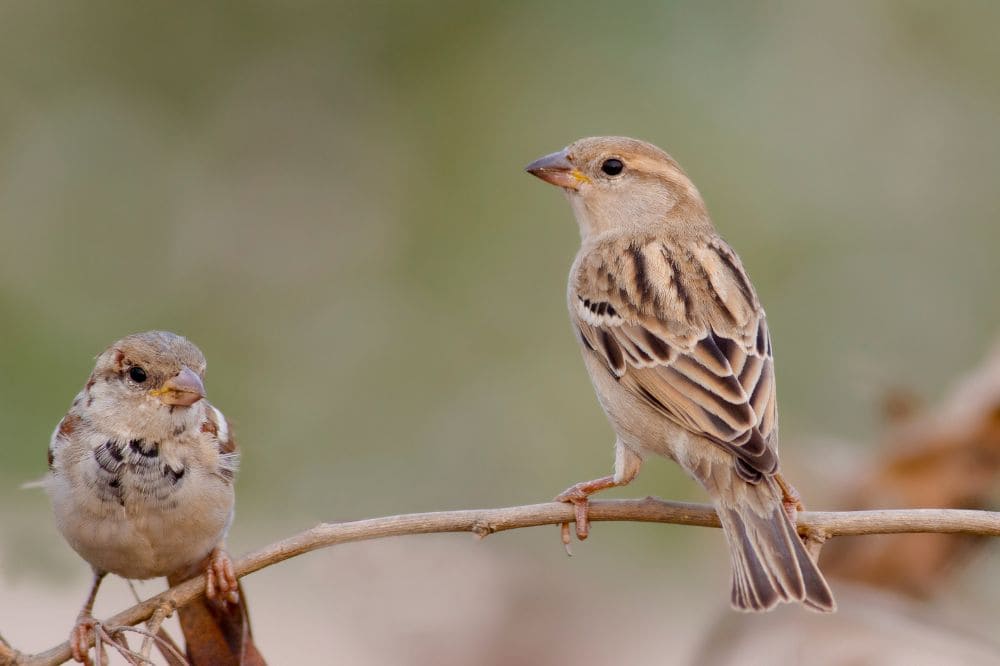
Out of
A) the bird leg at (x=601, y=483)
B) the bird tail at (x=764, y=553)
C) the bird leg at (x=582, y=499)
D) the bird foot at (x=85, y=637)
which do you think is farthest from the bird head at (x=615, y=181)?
the bird foot at (x=85, y=637)

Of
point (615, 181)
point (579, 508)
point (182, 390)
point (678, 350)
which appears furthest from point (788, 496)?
point (182, 390)

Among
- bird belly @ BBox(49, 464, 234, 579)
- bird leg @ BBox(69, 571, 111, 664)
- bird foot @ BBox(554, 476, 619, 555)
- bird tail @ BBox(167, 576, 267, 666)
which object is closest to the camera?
bird leg @ BBox(69, 571, 111, 664)

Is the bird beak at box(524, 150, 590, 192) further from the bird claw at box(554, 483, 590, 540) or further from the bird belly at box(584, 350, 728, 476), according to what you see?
the bird claw at box(554, 483, 590, 540)

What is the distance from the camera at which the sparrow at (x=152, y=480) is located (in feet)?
12.4

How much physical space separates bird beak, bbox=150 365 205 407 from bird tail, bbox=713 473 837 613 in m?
1.49

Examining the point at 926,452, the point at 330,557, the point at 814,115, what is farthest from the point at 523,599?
the point at 814,115

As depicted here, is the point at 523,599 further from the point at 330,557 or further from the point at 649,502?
the point at 649,502

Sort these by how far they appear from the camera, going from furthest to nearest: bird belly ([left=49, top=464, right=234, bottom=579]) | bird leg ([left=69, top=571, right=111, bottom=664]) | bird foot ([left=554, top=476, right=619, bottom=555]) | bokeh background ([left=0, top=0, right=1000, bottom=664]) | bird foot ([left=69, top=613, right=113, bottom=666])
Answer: bokeh background ([left=0, top=0, right=1000, bottom=664]) → bird belly ([left=49, top=464, right=234, bottom=579]) → bird foot ([left=554, top=476, right=619, bottom=555]) → bird leg ([left=69, top=571, right=111, bottom=664]) → bird foot ([left=69, top=613, right=113, bottom=666])

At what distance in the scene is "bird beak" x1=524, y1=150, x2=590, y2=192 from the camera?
481cm

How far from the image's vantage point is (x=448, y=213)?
31.1 feet

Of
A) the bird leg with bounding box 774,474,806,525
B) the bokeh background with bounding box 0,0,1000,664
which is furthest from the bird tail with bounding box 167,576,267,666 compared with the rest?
the bokeh background with bounding box 0,0,1000,664

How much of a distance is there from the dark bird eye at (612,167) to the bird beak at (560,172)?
75 millimetres

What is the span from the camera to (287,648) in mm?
6008

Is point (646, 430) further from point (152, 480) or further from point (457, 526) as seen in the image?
point (152, 480)
